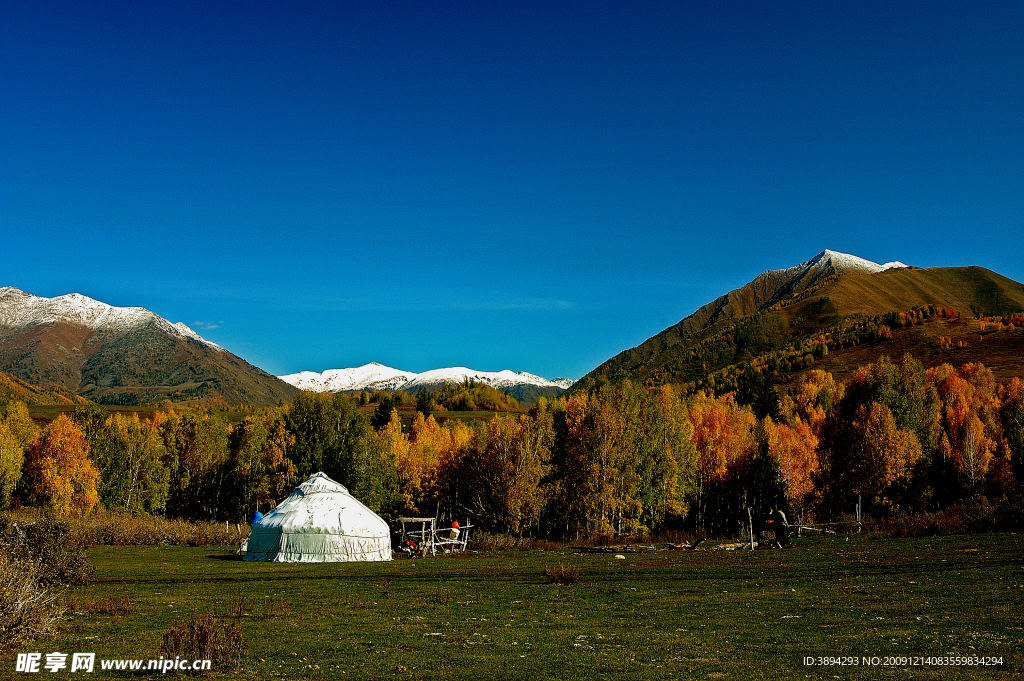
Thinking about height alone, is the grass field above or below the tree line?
below

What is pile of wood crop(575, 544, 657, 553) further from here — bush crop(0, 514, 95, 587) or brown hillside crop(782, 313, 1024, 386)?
brown hillside crop(782, 313, 1024, 386)

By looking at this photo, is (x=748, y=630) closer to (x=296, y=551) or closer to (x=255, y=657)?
(x=255, y=657)

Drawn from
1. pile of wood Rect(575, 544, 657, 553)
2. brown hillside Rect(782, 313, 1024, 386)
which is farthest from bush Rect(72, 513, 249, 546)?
brown hillside Rect(782, 313, 1024, 386)

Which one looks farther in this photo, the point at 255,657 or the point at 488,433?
the point at 488,433

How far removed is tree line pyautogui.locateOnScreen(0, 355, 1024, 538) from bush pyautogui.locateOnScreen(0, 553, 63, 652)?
2214 inches

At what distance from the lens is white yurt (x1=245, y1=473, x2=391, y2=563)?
49.8m

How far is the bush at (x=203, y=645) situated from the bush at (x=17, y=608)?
4292 millimetres

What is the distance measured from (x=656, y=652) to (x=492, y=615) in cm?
789

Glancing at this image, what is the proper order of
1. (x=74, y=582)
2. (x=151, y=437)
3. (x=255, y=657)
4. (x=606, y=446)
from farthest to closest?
(x=151, y=437)
(x=606, y=446)
(x=74, y=582)
(x=255, y=657)

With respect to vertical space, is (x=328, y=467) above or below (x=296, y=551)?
above

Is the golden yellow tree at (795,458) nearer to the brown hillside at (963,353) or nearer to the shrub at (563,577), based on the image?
the shrub at (563,577)

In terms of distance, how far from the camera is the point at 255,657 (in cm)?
1580

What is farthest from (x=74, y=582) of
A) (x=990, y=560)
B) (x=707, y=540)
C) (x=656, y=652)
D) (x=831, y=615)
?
(x=707, y=540)

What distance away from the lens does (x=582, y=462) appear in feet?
242
